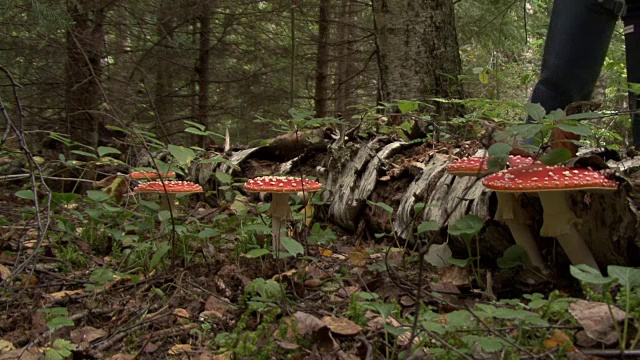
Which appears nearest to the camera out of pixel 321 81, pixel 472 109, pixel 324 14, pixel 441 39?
pixel 441 39

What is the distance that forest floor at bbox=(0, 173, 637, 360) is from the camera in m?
1.73

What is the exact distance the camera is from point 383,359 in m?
1.82

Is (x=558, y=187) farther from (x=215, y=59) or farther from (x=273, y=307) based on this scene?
(x=215, y=59)

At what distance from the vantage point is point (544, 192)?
88.9 inches

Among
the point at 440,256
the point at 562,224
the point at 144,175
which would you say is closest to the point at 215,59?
the point at 144,175

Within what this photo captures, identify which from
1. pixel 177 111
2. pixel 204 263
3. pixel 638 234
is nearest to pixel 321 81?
pixel 177 111

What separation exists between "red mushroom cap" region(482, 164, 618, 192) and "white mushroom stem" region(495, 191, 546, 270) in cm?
24

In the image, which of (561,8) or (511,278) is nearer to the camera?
(511,278)

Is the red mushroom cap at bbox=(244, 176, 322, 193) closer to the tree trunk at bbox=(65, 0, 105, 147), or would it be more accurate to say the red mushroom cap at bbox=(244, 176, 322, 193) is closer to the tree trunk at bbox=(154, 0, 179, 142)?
the tree trunk at bbox=(65, 0, 105, 147)

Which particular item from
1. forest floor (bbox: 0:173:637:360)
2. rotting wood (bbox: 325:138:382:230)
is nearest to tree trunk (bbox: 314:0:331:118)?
rotting wood (bbox: 325:138:382:230)

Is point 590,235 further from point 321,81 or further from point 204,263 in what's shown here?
point 321,81

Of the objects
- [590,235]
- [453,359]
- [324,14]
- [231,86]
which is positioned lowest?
[453,359]

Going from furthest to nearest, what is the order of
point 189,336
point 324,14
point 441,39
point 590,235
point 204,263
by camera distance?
point 324,14, point 441,39, point 204,263, point 590,235, point 189,336

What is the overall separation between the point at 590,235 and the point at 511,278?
1.58 ft
